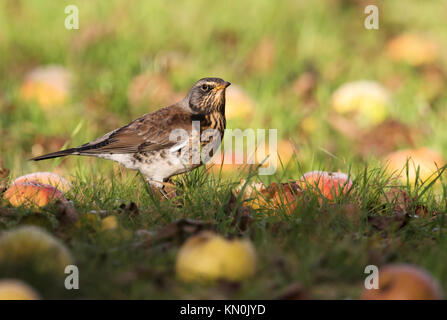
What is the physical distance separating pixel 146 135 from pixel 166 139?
185mm

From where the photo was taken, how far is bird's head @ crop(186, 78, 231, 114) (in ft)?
17.5

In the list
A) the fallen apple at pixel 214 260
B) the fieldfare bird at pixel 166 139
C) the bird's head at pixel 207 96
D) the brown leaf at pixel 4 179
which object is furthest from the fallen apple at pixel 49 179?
the fallen apple at pixel 214 260

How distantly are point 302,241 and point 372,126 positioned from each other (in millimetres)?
4402

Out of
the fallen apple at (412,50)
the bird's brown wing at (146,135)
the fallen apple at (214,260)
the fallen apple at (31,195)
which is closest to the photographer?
the fallen apple at (214,260)

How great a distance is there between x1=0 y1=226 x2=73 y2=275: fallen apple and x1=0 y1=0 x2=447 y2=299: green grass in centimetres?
5

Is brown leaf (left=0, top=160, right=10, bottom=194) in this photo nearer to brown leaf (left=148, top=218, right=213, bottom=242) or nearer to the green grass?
the green grass

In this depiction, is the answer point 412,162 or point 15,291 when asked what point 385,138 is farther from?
point 15,291

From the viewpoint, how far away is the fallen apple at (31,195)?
421cm

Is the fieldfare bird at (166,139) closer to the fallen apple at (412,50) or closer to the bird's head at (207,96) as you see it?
the bird's head at (207,96)

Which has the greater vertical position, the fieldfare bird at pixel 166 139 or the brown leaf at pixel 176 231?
the fieldfare bird at pixel 166 139

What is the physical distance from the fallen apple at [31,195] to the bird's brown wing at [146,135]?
92 centimetres

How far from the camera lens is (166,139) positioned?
504cm
